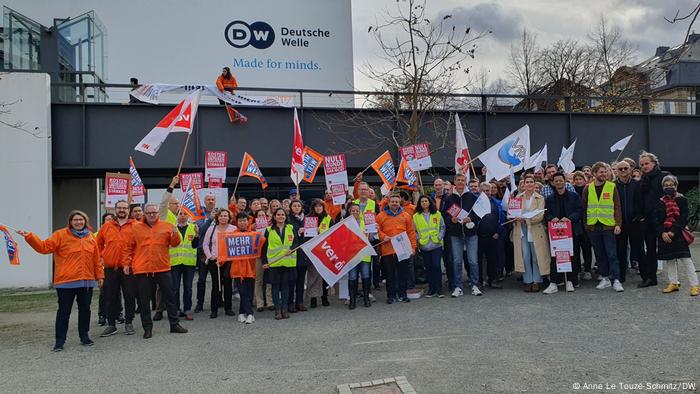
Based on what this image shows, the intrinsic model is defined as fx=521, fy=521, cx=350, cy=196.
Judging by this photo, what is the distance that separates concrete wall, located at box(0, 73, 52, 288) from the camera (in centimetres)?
A: 1339

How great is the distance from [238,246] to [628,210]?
22.5 feet

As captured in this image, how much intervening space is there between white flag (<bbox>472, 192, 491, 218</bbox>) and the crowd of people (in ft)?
0.31

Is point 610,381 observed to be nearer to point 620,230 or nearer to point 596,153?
point 620,230

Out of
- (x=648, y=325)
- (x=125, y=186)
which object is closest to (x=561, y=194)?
(x=648, y=325)

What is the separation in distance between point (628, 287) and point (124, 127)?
12.9 meters

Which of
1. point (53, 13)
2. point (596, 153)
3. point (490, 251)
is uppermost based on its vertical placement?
point (53, 13)

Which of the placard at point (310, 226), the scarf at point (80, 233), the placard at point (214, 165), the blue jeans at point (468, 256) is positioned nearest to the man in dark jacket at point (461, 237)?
the blue jeans at point (468, 256)

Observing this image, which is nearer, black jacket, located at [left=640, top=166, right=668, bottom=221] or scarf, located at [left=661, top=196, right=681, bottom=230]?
scarf, located at [left=661, top=196, right=681, bottom=230]

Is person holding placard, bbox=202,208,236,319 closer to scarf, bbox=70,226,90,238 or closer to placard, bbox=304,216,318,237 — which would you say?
placard, bbox=304,216,318,237

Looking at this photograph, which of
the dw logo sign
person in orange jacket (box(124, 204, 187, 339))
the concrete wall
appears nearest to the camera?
person in orange jacket (box(124, 204, 187, 339))

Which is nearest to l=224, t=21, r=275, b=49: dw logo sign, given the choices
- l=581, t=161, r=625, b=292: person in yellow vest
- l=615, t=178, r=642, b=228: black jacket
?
l=581, t=161, r=625, b=292: person in yellow vest

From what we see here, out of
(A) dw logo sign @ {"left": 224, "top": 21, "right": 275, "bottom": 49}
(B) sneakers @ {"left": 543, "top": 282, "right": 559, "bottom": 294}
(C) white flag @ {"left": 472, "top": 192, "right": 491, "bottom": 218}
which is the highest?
(A) dw logo sign @ {"left": 224, "top": 21, "right": 275, "bottom": 49}

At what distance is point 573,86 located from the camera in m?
33.8

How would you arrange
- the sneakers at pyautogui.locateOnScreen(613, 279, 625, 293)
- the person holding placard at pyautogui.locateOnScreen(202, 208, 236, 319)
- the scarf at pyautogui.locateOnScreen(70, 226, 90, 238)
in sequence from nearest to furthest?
the scarf at pyautogui.locateOnScreen(70, 226, 90, 238), the sneakers at pyautogui.locateOnScreen(613, 279, 625, 293), the person holding placard at pyautogui.locateOnScreen(202, 208, 236, 319)
